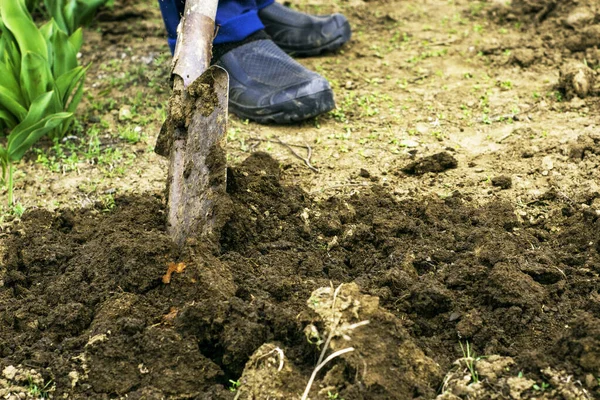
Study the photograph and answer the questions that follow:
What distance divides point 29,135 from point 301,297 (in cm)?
174

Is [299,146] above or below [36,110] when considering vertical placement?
below

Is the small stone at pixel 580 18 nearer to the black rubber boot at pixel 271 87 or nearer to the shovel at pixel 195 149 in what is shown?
the black rubber boot at pixel 271 87

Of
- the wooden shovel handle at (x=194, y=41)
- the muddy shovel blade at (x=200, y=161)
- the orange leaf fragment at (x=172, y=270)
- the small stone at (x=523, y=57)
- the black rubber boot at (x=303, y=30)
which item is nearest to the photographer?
the orange leaf fragment at (x=172, y=270)

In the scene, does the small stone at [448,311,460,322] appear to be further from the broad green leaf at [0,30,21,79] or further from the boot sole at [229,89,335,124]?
the broad green leaf at [0,30,21,79]

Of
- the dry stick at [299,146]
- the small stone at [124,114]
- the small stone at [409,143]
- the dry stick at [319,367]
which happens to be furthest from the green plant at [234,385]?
the small stone at [124,114]

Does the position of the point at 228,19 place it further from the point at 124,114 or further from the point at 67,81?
the point at 67,81

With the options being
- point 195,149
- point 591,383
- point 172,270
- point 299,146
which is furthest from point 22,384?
point 299,146

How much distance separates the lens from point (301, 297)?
2.44 metres

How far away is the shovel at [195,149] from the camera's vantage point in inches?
107

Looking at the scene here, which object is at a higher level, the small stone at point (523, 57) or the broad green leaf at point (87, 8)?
the broad green leaf at point (87, 8)

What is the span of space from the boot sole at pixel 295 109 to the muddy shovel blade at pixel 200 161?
0.93 metres

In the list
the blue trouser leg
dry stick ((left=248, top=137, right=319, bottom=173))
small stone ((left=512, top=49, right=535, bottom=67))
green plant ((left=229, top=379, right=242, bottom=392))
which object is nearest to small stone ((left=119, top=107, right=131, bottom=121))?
the blue trouser leg

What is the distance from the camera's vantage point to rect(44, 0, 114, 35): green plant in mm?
4078

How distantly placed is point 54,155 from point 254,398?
2.04 m
